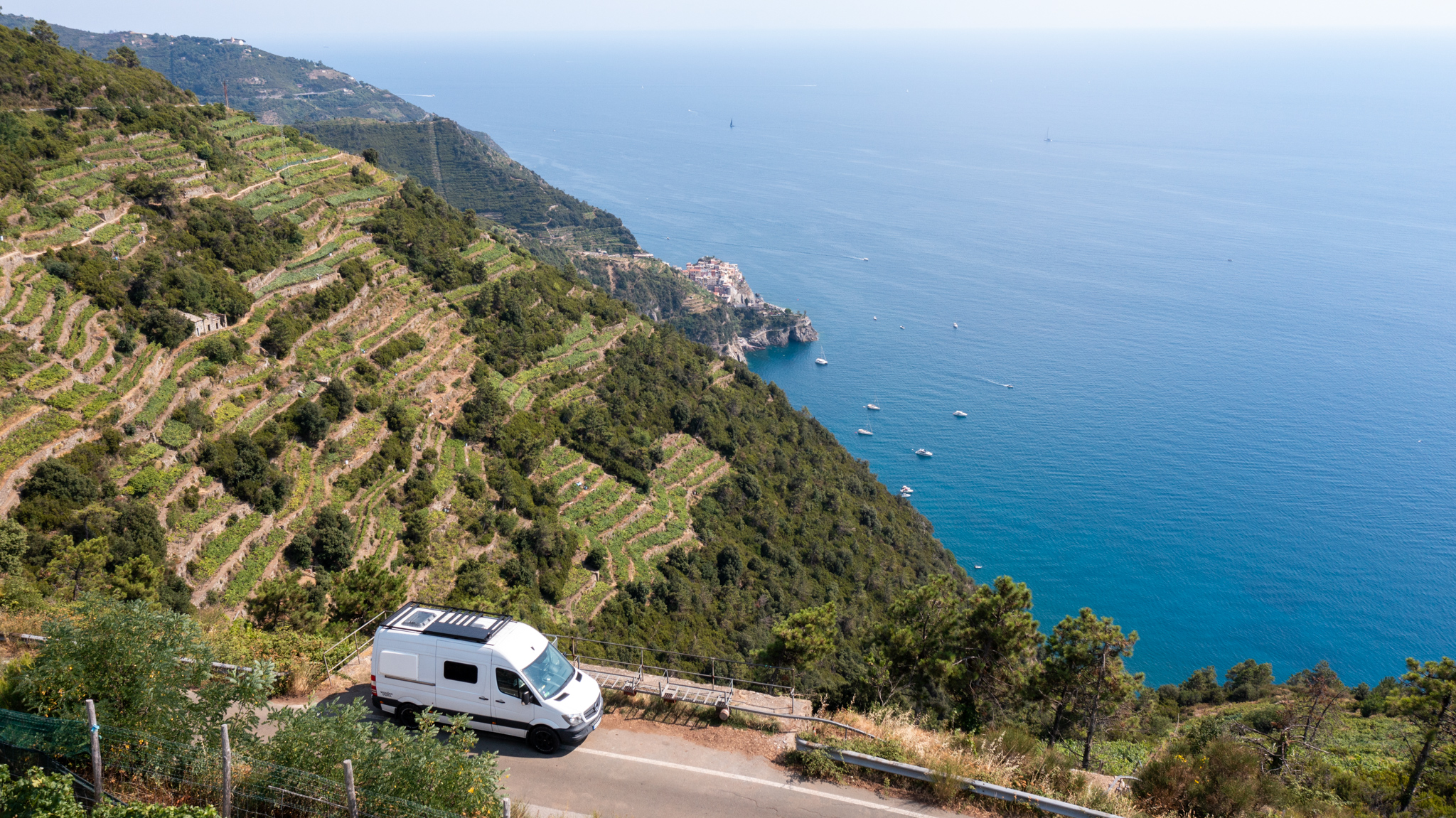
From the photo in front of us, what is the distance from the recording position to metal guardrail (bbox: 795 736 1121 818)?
11.8 meters

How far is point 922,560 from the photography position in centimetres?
5888

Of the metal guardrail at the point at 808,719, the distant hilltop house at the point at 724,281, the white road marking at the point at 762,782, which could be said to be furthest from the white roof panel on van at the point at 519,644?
the distant hilltop house at the point at 724,281

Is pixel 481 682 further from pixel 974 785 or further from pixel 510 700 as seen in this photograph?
pixel 974 785

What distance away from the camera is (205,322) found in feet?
103

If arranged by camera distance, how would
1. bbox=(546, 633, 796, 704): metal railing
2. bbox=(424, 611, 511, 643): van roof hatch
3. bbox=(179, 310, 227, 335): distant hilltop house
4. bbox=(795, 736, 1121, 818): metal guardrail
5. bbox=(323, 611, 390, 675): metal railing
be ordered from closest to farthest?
bbox=(795, 736, 1121, 818): metal guardrail, bbox=(424, 611, 511, 643): van roof hatch, bbox=(546, 633, 796, 704): metal railing, bbox=(323, 611, 390, 675): metal railing, bbox=(179, 310, 227, 335): distant hilltop house

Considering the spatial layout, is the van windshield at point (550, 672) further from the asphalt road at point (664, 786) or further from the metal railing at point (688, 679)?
the asphalt road at point (664, 786)

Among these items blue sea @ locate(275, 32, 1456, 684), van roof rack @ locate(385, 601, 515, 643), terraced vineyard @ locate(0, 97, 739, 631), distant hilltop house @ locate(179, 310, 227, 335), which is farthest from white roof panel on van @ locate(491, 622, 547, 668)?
blue sea @ locate(275, 32, 1456, 684)

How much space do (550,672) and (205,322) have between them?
92.0 ft

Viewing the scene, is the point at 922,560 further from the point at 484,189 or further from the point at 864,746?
the point at 484,189

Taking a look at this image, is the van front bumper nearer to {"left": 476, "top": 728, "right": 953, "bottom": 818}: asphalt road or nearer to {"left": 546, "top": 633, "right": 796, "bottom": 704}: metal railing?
{"left": 476, "top": 728, "right": 953, "bottom": 818}: asphalt road

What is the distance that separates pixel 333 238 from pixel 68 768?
39340 millimetres

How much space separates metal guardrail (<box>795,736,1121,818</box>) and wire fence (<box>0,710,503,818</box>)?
6.26 m

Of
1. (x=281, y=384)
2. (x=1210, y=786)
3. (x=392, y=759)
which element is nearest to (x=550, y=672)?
(x=392, y=759)

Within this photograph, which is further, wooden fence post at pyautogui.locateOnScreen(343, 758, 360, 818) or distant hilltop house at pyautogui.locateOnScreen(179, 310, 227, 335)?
distant hilltop house at pyautogui.locateOnScreen(179, 310, 227, 335)
